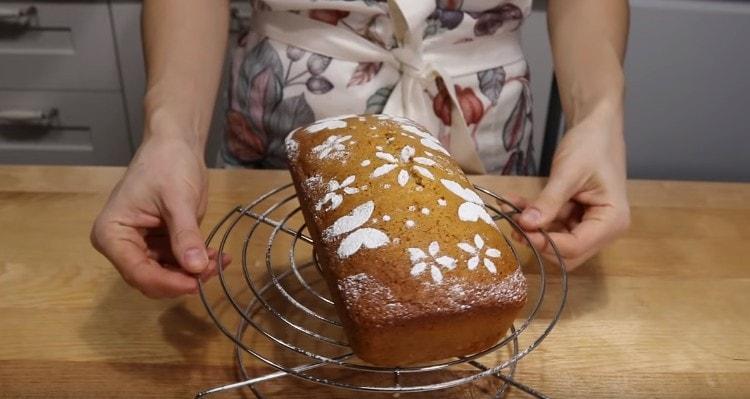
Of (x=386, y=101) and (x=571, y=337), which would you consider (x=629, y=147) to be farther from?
(x=571, y=337)

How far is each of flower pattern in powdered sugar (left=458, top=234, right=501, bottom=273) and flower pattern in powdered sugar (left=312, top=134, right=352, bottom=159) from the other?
0.15 metres

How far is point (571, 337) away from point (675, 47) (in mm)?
847

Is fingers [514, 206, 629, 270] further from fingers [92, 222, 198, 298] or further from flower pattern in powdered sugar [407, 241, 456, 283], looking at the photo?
fingers [92, 222, 198, 298]

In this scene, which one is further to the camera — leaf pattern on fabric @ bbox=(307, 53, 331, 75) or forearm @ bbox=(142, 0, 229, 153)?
leaf pattern on fabric @ bbox=(307, 53, 331, 75)

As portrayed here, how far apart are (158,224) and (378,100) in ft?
1.26

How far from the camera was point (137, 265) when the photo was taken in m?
0.58

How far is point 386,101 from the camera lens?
92 centimetres

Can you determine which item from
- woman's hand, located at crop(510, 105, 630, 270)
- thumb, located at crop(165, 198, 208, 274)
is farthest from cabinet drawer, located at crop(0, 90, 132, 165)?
woman's hand, located at crop(510, 105, 630, 270)

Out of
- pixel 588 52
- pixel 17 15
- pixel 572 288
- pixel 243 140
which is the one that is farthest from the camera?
pixel 17 15

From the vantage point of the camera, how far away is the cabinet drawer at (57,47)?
52.7 inches

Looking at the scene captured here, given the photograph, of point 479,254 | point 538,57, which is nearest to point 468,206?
point 479,254

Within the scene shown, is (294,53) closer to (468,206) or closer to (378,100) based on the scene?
(378,100)

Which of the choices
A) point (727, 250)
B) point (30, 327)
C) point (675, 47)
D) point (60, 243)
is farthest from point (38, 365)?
point (675, 47)

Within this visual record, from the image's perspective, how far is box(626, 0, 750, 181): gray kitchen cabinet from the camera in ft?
4.16
